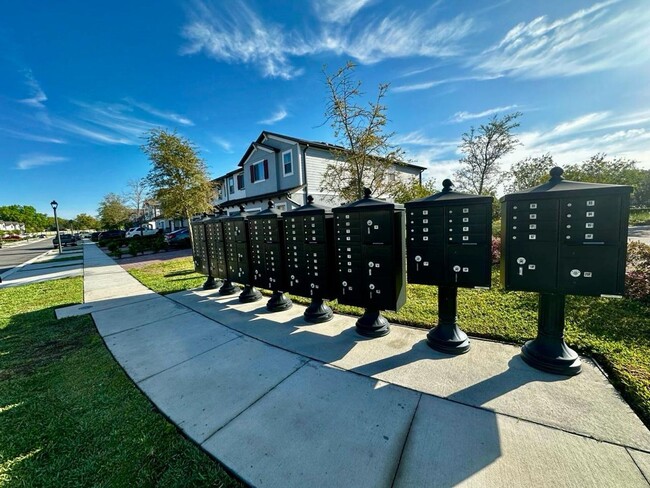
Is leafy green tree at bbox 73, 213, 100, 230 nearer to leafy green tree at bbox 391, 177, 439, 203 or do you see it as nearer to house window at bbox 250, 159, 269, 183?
house window at bbox 250, 159, 269, 183

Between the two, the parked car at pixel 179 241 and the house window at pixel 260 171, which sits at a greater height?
the house window at pixel 260 171

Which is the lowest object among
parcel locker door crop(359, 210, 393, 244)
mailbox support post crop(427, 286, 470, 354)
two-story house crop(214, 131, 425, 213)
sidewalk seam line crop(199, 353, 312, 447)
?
sidewalk seam line crop(199, 353, 312, 447)

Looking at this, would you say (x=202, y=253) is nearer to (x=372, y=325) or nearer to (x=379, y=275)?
(x=372, y=325)

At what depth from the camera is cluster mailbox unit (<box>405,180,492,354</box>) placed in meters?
2.93

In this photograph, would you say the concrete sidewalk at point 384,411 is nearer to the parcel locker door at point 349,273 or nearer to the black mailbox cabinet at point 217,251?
the parcel locker door at point 349,273

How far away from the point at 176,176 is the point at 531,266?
13.1m

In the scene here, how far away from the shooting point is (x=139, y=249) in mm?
15922

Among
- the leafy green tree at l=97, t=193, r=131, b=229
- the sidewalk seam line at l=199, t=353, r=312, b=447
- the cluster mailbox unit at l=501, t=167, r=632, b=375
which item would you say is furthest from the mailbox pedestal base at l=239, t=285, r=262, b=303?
the leafy green tree at l=97, t=193, r=131, b=229

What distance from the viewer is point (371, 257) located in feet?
11.4

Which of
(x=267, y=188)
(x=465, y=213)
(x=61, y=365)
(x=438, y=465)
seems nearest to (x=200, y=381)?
(x=61, y=365)

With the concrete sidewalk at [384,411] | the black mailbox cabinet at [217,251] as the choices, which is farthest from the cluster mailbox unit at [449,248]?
the black mailbox cabinet at [217,251]

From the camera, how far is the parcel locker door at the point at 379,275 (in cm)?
336

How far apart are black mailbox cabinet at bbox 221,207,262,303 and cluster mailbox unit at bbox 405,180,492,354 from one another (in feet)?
10.7

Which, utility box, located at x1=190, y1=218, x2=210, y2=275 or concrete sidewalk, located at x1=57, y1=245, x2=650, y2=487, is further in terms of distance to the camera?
utility box, located at x1=190, y1=218, x2=210, y2=275
